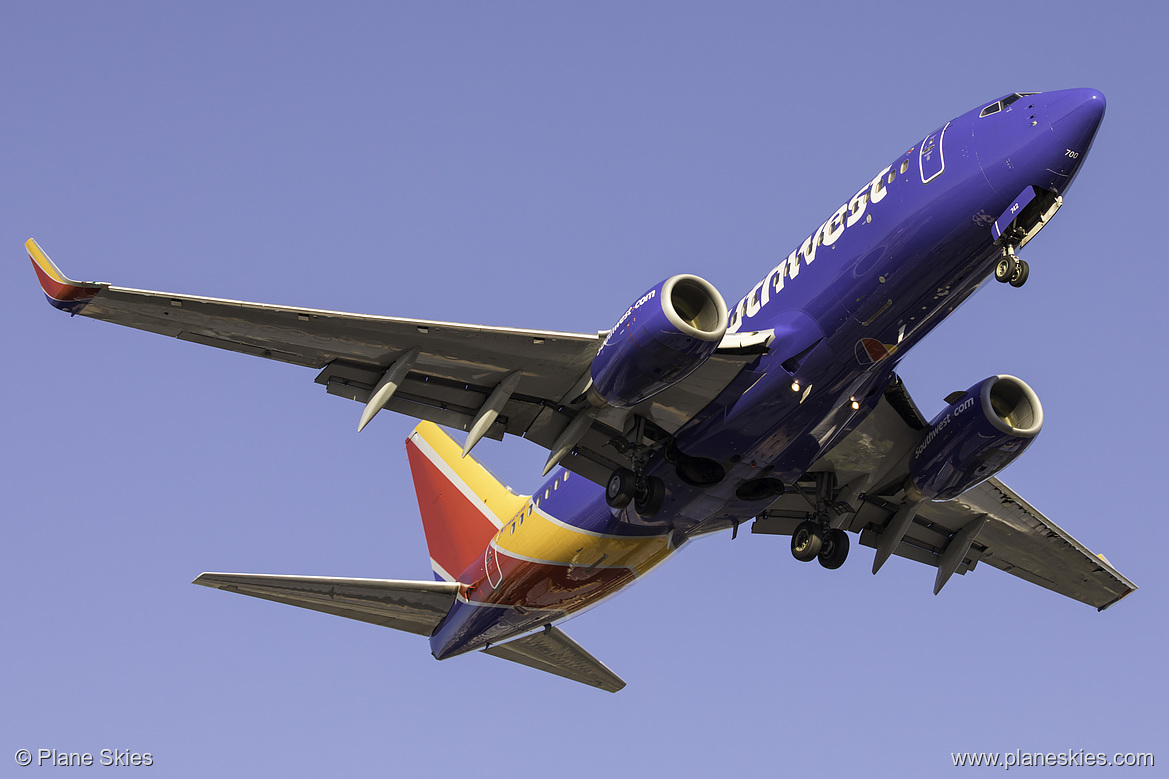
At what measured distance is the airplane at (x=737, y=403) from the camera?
56.5 feet

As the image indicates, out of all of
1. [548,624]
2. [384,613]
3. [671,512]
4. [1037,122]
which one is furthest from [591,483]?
[1037,122]

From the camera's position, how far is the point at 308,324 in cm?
1827

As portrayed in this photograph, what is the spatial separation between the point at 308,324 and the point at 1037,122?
36.5ft

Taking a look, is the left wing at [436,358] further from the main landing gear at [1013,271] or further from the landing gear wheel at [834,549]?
the landing gear wheel at [834,549]

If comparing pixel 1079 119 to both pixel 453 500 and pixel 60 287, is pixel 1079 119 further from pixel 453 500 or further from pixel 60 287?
pixel 453 500

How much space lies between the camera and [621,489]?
20391 millimetres

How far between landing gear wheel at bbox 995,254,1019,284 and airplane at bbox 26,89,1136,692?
1.4 inches

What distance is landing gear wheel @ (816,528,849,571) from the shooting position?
22.5 meters

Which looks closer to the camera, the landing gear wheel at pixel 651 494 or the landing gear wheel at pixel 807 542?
the landing gear wheel at pixel 651 494

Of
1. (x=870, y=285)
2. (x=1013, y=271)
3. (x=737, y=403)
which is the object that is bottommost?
(x=737, y=403)

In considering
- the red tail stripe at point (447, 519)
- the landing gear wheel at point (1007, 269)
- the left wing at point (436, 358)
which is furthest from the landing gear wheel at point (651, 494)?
the landing gear wheel at point (1007, 269)

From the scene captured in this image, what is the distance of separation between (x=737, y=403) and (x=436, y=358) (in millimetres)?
4965

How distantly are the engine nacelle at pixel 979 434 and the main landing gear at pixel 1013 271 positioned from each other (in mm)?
3991

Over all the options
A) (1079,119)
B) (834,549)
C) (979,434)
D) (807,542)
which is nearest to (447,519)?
(807,542)
